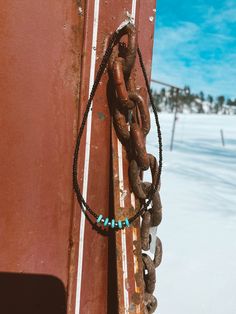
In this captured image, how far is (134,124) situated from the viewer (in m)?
1.02

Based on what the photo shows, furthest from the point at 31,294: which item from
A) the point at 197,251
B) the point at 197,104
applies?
the point at 197,104

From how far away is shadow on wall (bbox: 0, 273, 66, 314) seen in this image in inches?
38.6

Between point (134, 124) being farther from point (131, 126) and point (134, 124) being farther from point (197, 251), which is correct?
point (197, 251)

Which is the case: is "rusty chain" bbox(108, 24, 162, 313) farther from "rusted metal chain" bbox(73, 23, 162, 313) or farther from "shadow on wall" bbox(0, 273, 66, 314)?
"shadow on wall" bbox(0, 273, 66, 314)

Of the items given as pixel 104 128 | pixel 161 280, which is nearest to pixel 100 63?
pixel 104 128

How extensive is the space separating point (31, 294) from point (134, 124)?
0.59 meters

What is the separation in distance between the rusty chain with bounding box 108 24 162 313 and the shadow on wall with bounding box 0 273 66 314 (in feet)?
0.94

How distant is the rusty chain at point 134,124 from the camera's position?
98cm

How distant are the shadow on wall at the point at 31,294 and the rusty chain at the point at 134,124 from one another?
0.94 ft

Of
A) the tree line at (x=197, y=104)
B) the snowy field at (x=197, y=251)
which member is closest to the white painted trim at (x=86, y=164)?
the snowy field at (x=197, y=251)

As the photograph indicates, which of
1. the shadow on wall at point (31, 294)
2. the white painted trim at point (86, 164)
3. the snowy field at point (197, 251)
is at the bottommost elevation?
the snowy field at point (197, 251)

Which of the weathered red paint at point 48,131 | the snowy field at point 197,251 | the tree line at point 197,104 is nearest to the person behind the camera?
the weathered red paint at point 48,131

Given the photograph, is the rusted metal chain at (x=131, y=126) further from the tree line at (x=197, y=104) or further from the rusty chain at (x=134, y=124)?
the tree line at (x=197, y=104)

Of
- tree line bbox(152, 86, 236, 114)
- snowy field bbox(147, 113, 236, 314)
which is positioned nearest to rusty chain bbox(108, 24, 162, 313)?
snowy field bbox(147, 113, 236, 314)
